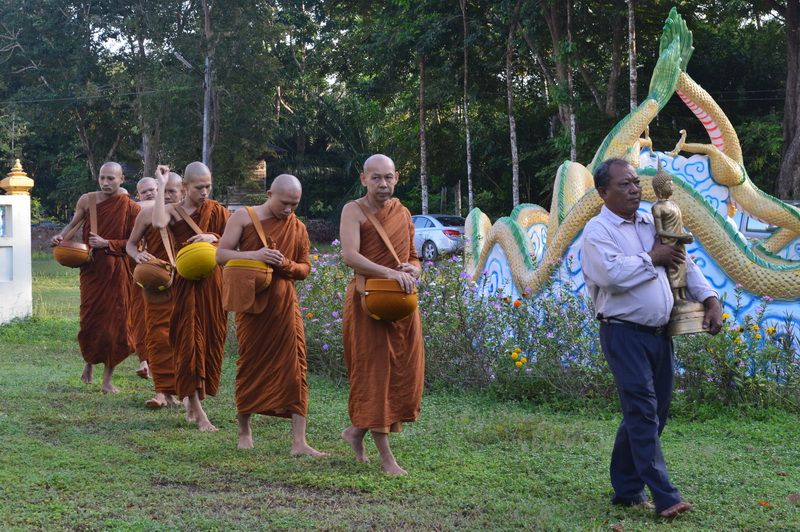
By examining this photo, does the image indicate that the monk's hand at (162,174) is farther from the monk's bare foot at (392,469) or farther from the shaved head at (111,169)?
the monk's bare foot at (392,469)

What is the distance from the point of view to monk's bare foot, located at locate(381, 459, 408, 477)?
16.0ft

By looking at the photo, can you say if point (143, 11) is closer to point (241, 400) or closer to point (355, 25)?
point (355, 25)

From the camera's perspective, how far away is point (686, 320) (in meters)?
4.02

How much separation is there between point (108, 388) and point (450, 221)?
1817 centimetres

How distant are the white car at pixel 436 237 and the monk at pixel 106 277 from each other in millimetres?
15160

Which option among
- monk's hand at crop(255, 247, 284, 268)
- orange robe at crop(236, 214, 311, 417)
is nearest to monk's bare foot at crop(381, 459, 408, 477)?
orange robe at crop(236, 214, 311, 417)

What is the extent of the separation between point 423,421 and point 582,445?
1312 millimetres

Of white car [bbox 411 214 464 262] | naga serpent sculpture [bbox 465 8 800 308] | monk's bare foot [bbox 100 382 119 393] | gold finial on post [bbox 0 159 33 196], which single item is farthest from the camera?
white car [bbox 411 214 464 262]

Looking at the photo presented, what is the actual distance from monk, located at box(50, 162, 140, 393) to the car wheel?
15.7 metres

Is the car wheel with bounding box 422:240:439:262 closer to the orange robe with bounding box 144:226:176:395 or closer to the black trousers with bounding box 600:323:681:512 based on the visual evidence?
the orange robe with bounding box 144:226:176:395

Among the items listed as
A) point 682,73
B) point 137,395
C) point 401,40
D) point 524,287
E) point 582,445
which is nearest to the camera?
point 582,445

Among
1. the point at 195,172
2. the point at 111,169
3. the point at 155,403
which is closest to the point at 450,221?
the point at 111,169

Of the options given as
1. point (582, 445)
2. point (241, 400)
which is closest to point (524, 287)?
point (582, 445)

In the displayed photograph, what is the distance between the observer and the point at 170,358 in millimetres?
6781
